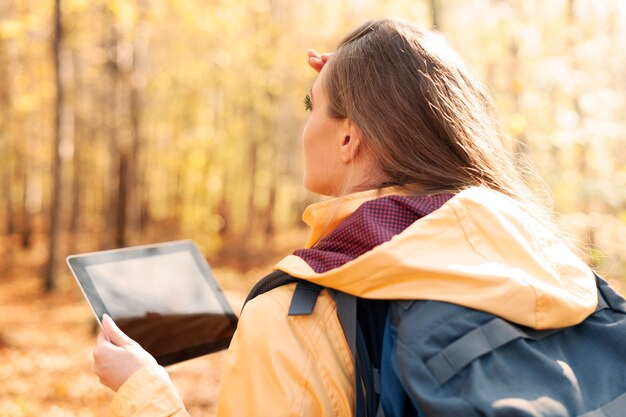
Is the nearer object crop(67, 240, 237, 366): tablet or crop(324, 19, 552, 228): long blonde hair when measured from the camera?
crop(324, 19, 552, 228): long blonde hair

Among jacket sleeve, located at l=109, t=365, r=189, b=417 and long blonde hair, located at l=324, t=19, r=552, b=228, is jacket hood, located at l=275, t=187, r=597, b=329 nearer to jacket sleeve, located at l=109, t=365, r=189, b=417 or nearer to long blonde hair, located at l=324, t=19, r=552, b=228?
long blonde hair, located at l=324, t=19, r=552, b=228

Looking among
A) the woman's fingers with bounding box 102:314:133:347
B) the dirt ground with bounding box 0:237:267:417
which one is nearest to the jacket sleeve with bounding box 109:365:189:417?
the woman's fingers with bounding box 102:314:133:347

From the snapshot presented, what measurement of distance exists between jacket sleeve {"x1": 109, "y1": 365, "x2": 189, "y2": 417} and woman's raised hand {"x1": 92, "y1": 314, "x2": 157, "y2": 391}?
42 mm

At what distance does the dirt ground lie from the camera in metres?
6.29

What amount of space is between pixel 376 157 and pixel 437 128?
0.19 m

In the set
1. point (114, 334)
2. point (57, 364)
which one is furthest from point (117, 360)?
point (57, 364)

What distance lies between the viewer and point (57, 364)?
7.94 metres

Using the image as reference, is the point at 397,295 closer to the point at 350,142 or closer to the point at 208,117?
the point at 350,142

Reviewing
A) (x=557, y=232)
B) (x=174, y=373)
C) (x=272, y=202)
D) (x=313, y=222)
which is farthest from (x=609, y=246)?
(x=272, y=202)

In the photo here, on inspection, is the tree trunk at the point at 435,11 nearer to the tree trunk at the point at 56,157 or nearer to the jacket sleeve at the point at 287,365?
the tree trunk at the point at 56,157

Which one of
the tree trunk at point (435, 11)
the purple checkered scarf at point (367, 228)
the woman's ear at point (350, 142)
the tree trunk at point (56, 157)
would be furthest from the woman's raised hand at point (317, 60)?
the tree trunk at point (56, 157)

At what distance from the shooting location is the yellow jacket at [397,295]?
4.26 ft

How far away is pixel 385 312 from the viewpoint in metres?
1.41

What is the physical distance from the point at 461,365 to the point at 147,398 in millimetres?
858
